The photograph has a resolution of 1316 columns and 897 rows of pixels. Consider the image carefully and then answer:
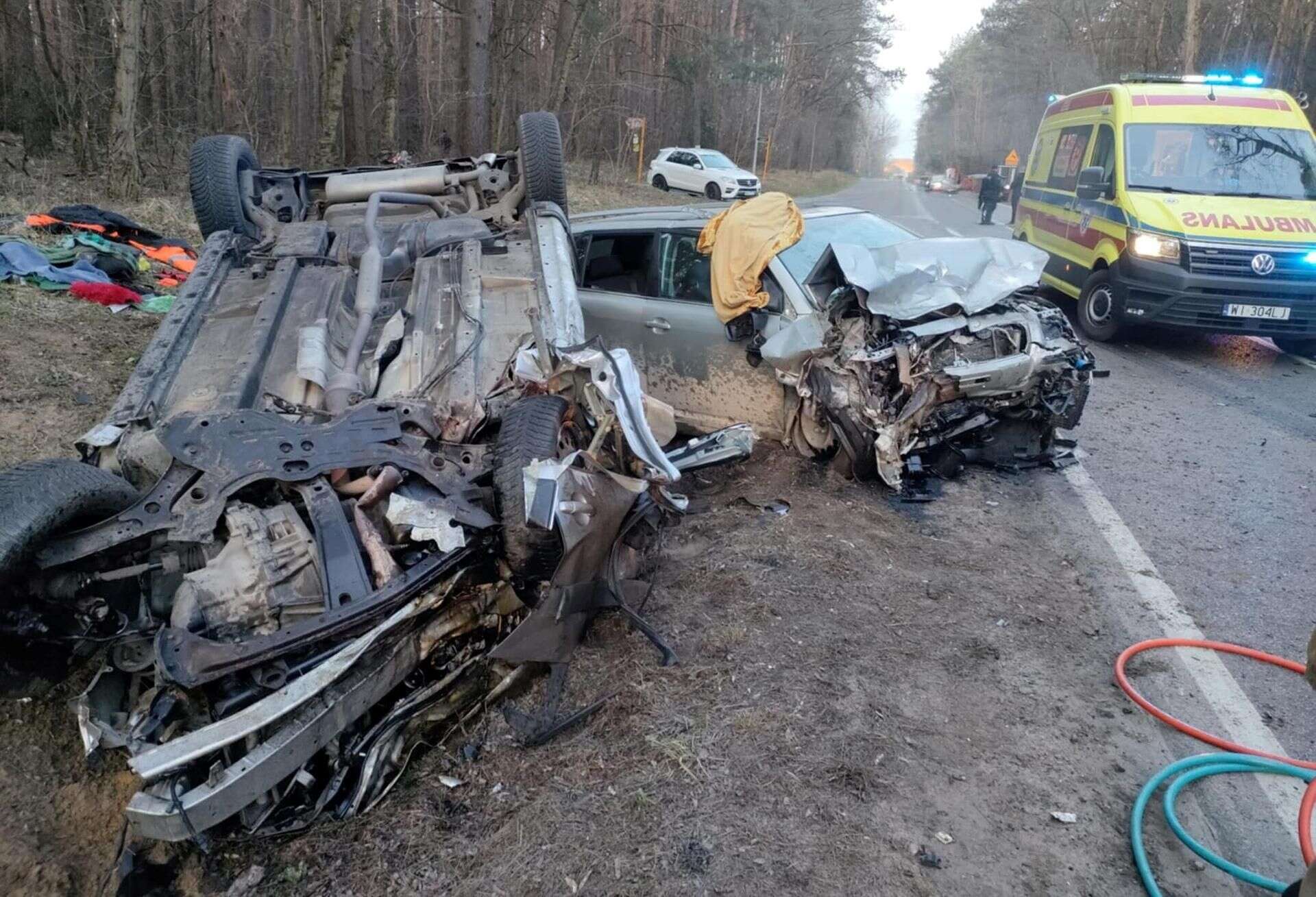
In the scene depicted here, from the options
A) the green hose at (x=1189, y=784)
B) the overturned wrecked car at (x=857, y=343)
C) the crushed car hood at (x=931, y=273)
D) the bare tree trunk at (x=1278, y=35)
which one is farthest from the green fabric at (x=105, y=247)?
the bare tree trunk at (x=1278, y=35)

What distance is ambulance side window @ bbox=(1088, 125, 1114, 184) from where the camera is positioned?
8508mm

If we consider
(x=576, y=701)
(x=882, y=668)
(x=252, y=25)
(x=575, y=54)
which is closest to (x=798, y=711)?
(x=882, y=668)

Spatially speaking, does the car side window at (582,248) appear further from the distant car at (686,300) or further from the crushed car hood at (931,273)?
the crushed car hood at (931,273)

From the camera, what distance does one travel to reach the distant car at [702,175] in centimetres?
2394

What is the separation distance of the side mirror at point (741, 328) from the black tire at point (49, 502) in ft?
10.6

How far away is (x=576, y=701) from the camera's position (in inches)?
123

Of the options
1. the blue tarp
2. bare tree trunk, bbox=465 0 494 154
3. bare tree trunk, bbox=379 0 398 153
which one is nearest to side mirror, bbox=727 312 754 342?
the blue tarp

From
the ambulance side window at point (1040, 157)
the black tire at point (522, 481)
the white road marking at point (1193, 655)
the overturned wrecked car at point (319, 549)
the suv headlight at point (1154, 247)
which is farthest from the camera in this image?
the ambulance side window at point (1040, 157)

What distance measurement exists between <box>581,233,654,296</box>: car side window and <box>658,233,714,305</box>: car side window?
5.6 inches

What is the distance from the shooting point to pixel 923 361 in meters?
4.71

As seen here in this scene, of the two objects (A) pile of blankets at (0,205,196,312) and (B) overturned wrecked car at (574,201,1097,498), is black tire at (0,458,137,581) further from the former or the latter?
(A) pile of blankets at (0,205,196,312)

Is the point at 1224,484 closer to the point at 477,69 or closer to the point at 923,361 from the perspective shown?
the point at 923,361

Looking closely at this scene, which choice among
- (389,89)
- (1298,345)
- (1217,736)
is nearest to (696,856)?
(1217,736)

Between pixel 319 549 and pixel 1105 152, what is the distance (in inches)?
343
